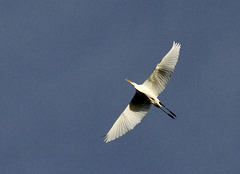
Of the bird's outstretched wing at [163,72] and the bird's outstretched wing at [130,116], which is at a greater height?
the bird's outstretched wing at [163,72]

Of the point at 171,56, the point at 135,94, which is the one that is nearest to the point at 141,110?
the point at 135,94

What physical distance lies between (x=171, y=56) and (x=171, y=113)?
315cm

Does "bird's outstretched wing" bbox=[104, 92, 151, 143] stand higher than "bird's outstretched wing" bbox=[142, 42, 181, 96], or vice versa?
"bird's outstretched wing" bbox=[142, 42, 181, 96]

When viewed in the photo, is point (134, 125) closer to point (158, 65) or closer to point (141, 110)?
point (141, 110)

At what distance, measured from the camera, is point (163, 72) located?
91.1 ft

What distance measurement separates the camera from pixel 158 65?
2762 centimetres

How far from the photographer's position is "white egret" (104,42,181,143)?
1086 inches

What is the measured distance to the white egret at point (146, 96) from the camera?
27578 millimetres

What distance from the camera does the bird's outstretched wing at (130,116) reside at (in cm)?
2817

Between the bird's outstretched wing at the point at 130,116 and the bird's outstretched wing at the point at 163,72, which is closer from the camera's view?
the bird's outstretched wing at the point at 163,72

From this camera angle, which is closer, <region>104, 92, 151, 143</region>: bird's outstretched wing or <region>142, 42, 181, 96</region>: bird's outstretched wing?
<region>142, 42, 181, 96</region>: bird's outstretched wing

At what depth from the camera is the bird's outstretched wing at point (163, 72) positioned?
2755 cm

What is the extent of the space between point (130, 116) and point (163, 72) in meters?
2.57

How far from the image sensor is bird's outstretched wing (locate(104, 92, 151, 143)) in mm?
28172
